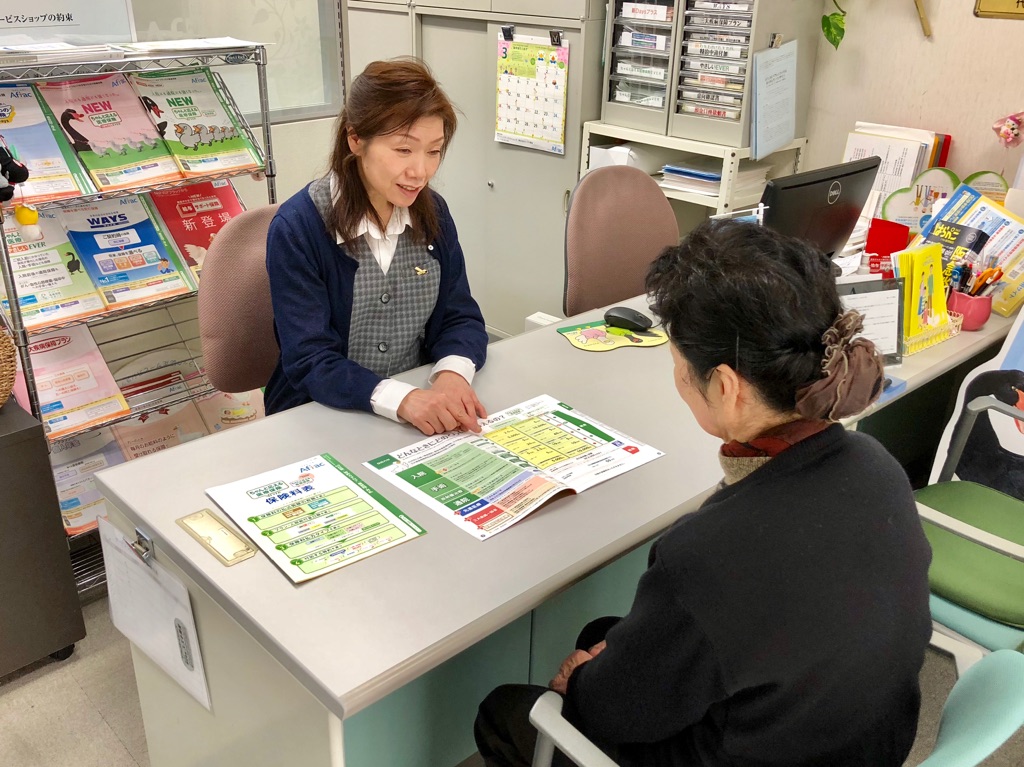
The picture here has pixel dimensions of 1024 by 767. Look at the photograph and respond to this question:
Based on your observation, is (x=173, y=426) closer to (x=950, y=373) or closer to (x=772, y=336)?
(x=772, y=336)

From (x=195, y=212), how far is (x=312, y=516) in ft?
4.76

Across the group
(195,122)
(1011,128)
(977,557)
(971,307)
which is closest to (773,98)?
(1011,128)

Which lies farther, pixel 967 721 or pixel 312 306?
pixel 312 306

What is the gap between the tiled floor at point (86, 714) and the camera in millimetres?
1864

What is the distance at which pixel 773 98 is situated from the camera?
2.88m

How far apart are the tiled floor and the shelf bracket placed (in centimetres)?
78

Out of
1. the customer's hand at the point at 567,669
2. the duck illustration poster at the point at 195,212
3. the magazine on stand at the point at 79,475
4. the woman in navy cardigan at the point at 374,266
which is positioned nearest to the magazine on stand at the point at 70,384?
the magazine on stand at the point at 79,475

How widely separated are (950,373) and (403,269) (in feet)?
6.55

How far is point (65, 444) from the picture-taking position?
2.31m

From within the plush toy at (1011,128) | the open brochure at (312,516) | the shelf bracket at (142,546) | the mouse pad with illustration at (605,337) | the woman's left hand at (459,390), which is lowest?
the shelf bracket at (142,546)

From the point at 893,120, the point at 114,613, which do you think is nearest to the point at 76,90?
the point at 114,613

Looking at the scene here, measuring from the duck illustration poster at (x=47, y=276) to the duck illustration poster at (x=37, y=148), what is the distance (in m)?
0.13

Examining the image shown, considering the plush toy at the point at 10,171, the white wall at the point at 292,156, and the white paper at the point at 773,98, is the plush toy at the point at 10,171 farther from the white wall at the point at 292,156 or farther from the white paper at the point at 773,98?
the white paper at the point at 773,98

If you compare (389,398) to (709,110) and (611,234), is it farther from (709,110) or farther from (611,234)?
(709,110)
